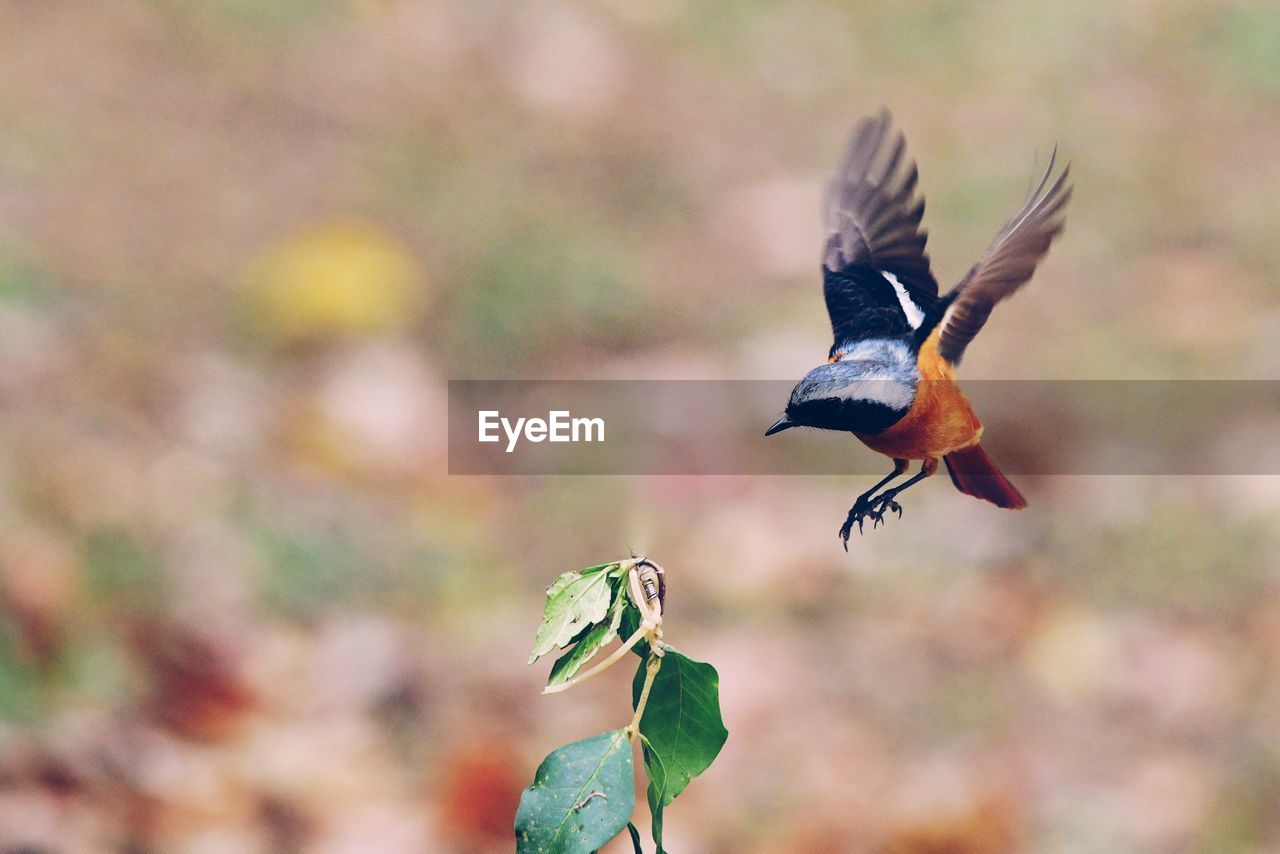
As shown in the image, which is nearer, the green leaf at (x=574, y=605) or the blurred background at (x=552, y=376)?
the green leaf at (x=574, y=605)

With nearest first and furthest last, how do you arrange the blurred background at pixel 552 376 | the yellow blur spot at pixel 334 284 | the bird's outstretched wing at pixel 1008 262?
the bird's outstretched wing at pixel 1008 262 < the blurred background at pixel 552 376 < the yellow blur spot at pixel 334 284

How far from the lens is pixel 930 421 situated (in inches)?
27.8

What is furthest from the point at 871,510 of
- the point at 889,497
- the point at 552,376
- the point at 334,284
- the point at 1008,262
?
the point at 334,284

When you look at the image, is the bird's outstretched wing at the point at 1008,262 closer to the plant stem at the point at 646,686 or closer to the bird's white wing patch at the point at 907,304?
the bird's white wing patch at the point at 907,304

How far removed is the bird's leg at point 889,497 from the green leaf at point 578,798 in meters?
0.19

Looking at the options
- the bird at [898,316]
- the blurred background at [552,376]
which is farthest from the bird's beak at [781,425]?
the blurred background at [552,376]

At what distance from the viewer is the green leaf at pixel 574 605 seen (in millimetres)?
725

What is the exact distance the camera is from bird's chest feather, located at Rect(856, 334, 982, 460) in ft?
2.29

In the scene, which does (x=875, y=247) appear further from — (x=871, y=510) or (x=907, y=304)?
(x=871, y=510)

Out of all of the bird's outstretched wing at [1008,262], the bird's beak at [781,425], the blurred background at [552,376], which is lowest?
the bird's beak at [781,425]

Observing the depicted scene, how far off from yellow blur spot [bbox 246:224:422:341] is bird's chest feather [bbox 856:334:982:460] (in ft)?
9.22

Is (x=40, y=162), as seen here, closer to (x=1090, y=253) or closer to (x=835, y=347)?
(x=1090, y=253)

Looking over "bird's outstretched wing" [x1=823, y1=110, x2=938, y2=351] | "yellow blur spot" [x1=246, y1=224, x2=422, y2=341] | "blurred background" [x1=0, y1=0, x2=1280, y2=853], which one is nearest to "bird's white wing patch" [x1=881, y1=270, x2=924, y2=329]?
"bird's outstretched wing" [x1=823, y1=110, x2=938, y2=351]

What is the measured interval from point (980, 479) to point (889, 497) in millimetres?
102
